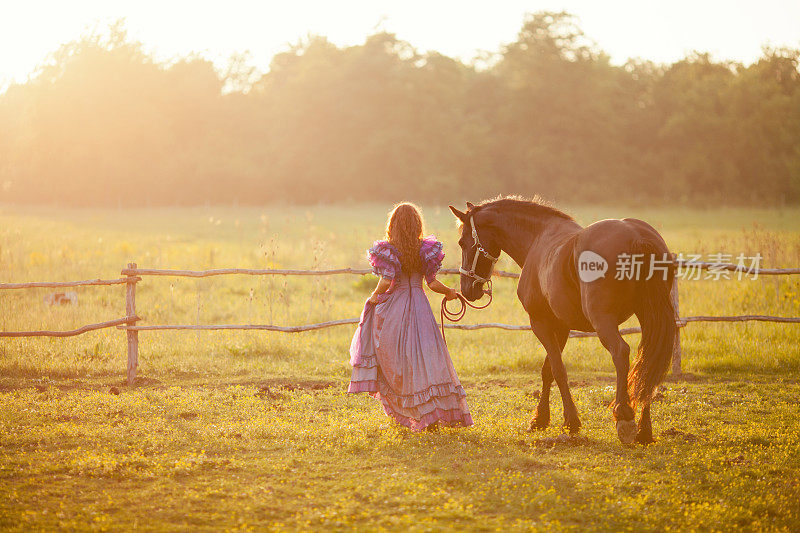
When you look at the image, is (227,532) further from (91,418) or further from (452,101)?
(452,101)

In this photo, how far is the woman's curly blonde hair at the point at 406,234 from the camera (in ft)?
18.4

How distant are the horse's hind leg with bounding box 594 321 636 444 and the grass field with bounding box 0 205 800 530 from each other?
0.58 feet

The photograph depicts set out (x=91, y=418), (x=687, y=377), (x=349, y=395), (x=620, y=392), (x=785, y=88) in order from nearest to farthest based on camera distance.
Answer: (x=620, y=392) → (x=91, y=418) → (x=349, y=395) → (x=687, y=377) → (x=785, y=88)

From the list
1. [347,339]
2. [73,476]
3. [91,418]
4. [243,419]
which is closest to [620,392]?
[243,419]

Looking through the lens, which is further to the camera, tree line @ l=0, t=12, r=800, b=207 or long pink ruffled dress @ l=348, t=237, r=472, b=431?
tree line @ l=0, t=12, r=800, b=207

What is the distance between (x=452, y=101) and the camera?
45.9m

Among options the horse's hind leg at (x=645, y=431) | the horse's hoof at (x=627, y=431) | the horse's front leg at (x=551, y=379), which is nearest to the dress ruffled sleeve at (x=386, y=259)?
the horse's front leg at (x=551, y=379)

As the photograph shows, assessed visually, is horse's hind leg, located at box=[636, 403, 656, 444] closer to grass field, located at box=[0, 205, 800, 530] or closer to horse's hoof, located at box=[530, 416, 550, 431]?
grass field, located at box=[0, 205, 800, 530]

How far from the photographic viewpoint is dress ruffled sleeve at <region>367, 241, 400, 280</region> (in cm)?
554

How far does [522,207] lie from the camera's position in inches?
239

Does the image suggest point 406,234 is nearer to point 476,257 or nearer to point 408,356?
point 476,257

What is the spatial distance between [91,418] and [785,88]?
4086 centimetres

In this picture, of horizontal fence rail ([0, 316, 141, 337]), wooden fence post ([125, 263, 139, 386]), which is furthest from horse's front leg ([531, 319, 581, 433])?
horizontal fence rail ([0, 316, 141, 337])

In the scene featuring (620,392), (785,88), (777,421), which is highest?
(785,88)
